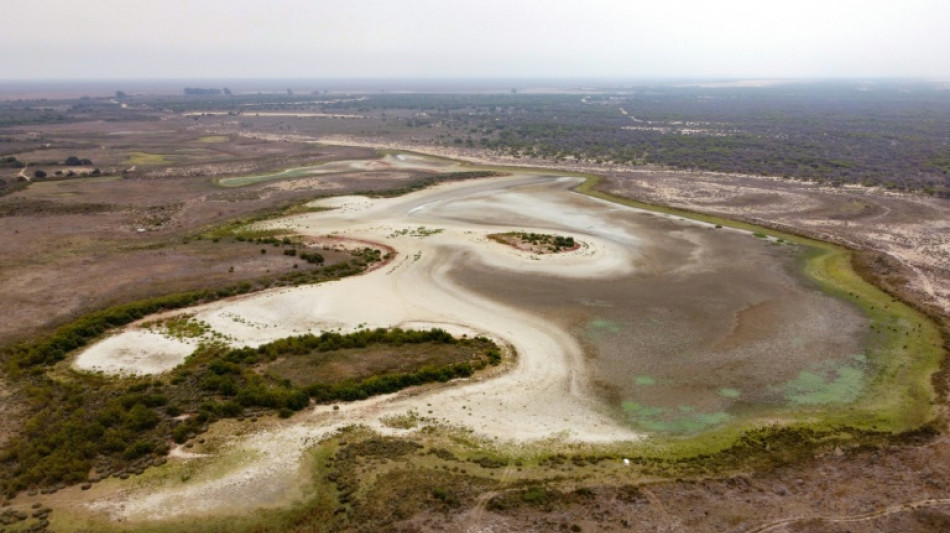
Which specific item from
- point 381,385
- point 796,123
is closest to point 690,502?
point 381,385

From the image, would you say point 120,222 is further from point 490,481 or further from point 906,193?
point 906,193

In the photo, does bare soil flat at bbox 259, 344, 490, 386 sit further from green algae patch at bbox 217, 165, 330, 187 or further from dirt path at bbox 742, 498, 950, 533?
A: green algae patch at bbox 217, 165, 330, 187

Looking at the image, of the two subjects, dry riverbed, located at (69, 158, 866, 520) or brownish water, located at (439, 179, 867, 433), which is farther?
brownish water, located at (439, 179, 867, 433)

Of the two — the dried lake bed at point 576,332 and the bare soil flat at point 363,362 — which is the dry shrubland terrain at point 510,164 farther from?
the dried lake bed at point 576,332

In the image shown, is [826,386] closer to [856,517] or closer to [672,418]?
[672,418]

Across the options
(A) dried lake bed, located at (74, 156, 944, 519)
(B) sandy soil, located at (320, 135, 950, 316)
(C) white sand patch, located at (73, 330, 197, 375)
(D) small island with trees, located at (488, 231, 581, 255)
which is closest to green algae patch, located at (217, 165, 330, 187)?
(A) dried lake bed, located at (74, 156, 944, 519)

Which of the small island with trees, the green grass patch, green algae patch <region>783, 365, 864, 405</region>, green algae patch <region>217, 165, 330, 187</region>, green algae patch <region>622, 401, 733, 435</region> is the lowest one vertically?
green algae patch <region>622, 401, 733, 435</region>

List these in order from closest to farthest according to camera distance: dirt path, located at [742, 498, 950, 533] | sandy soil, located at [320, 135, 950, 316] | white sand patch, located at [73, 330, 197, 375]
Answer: dirt path, located at [742, 498, 950, 533] < white sand patch, located at [73, 330, 197, 375] < sandy soil, located at [320, 135, 950, 316]

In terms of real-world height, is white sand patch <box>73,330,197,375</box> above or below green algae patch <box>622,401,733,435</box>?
above
